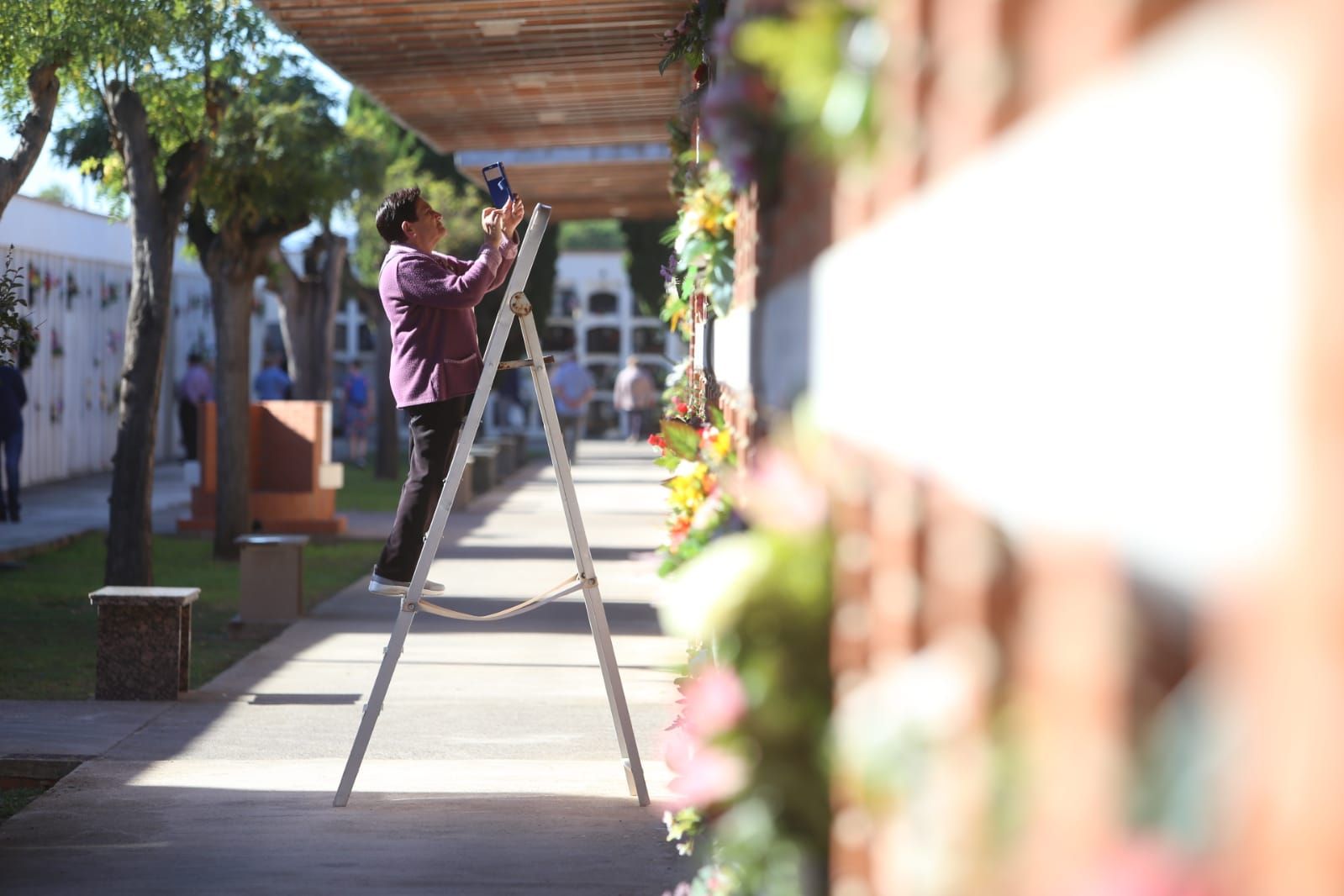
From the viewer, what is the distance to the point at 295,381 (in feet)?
69.6

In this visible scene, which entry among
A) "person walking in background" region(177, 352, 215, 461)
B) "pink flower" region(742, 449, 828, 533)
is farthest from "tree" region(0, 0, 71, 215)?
"person walking in background" region(177, 352, 215, 461)

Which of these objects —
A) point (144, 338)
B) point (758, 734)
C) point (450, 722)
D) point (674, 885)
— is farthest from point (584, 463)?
point (758, 734)

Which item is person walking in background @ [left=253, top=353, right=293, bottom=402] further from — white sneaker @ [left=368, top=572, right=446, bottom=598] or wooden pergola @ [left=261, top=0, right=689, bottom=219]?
white sneaker @ [left=368, top=572, right=446, bottom=598]

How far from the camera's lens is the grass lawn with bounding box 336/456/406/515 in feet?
62.6

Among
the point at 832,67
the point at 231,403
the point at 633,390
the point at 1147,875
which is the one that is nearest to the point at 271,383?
the point at 633,390

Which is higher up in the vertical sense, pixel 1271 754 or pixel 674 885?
pixel 1271 754

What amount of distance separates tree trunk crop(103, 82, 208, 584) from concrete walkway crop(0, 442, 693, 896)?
1402 millimetres

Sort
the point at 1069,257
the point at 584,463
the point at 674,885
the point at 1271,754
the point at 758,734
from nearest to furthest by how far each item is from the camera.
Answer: the point at 1271,754 → the point at 1069,257 → the point at 758,734 → the point at 674,885 → the point at 584,463

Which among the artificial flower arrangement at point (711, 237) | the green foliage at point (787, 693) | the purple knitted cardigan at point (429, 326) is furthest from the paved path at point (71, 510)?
the green foliage at point (787, 693)

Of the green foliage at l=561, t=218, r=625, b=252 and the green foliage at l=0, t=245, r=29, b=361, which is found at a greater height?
the green foliage at l=561, t=218, r=625, b=252

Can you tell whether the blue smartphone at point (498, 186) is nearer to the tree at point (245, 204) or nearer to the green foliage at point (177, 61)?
the green foliage at point (177, 61)

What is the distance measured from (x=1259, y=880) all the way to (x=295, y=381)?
20.8m

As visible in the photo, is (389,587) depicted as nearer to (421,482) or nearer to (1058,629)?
(421,482)

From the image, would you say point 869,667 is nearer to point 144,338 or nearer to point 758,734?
point 758,734
